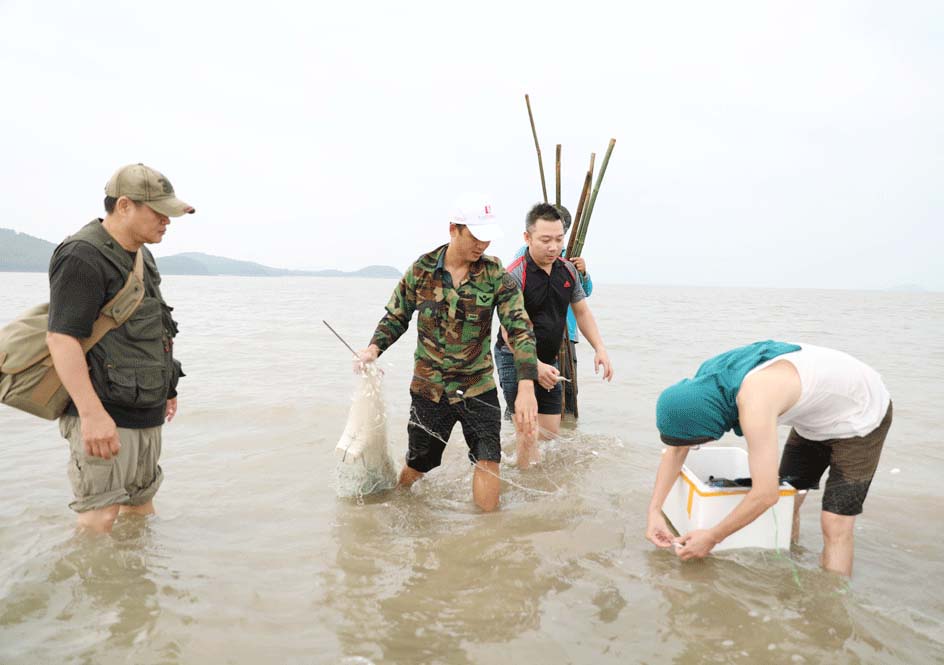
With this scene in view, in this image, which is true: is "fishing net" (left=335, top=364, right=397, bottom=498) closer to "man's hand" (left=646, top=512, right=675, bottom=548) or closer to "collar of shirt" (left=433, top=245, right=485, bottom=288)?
"collar of shirt" (left=433, top=245, right=485, bottom=288)

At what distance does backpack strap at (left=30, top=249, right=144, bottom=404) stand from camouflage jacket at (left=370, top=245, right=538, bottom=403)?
127cm

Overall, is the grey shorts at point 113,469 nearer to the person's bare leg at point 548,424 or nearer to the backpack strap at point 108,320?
the backpack strap at point 108,320

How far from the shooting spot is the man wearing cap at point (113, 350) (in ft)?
8.56

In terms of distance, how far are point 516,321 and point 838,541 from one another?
1958 mm

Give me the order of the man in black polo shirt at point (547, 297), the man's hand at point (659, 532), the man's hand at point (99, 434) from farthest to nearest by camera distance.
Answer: the man in black polo shirt at point (547, 297), the man's hand at point (659, 532), the man's hand at point (99, 434)

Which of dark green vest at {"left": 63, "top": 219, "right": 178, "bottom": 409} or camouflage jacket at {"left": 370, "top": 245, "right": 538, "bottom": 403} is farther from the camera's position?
camouflage jacket at {"left": 370, "top": 245, "right": 538, "bottom": 403}

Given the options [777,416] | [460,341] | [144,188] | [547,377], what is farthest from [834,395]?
[144,188]

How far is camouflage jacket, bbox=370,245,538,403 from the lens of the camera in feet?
11.8

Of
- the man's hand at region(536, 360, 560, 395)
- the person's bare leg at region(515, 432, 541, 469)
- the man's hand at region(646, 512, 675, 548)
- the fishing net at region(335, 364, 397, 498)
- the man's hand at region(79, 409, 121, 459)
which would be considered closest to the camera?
the man's hand at region(79, 409, 121, 459)

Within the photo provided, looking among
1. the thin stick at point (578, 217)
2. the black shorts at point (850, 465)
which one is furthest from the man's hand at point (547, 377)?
the thin stick at point (578, 217)

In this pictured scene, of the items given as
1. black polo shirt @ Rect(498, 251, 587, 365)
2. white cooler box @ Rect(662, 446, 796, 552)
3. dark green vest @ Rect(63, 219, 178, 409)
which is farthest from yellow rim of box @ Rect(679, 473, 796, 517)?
dark green vest @ Rect(63, 219, 178, 409)

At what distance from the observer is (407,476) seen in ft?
14.0

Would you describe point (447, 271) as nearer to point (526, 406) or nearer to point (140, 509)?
point (526, 406)

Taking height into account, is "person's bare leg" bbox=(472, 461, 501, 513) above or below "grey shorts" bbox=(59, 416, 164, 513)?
below
